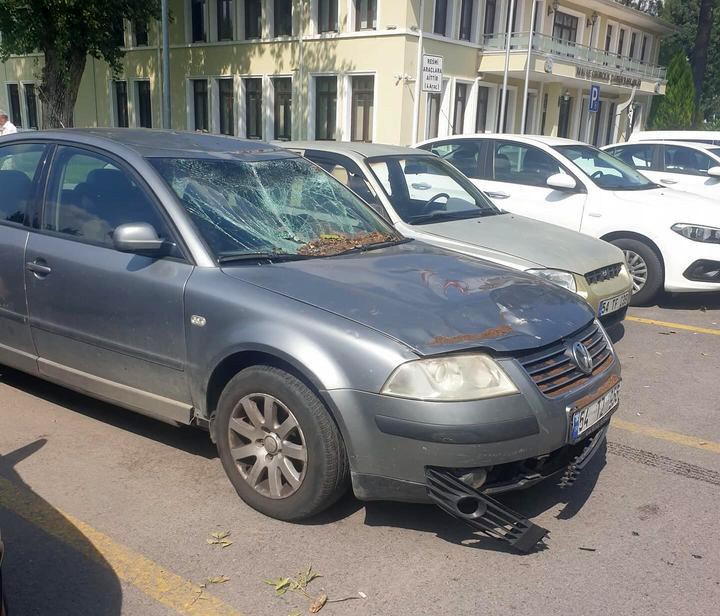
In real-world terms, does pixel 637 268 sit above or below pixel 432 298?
below

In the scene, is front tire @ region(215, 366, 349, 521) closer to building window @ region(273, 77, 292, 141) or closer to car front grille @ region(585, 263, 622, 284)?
car front grille @ region(585, 263, 622, 284)

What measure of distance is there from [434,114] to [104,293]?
21097 mm

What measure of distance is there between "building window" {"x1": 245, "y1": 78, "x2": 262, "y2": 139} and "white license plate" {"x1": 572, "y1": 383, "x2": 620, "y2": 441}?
78.8ft

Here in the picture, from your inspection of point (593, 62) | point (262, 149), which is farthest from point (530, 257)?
point (593, 62)

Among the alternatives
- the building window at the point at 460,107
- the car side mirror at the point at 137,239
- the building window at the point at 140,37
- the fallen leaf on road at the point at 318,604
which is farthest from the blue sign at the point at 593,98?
the fallen leaf on road at the point at 318,604

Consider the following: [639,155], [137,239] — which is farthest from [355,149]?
[639,155]

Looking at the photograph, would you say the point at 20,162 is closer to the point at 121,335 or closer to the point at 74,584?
the point at 121,335

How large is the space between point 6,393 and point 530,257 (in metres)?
3.76

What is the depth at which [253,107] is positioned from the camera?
26344mm

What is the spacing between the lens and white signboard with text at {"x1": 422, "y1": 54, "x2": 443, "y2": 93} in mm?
13852

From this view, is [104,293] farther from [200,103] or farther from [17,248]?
[200,103]

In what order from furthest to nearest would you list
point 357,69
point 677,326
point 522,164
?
point 357,69 → point 522,164 → point 677,326

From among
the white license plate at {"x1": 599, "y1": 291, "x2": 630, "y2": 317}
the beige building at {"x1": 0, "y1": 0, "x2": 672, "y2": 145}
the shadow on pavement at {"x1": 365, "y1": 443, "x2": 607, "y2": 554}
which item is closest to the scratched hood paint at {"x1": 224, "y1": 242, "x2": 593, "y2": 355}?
the shadow on pavement at {"x1": 365, "y1": 443, "x2": 607, "y2": 554}

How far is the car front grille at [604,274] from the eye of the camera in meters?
5.54
